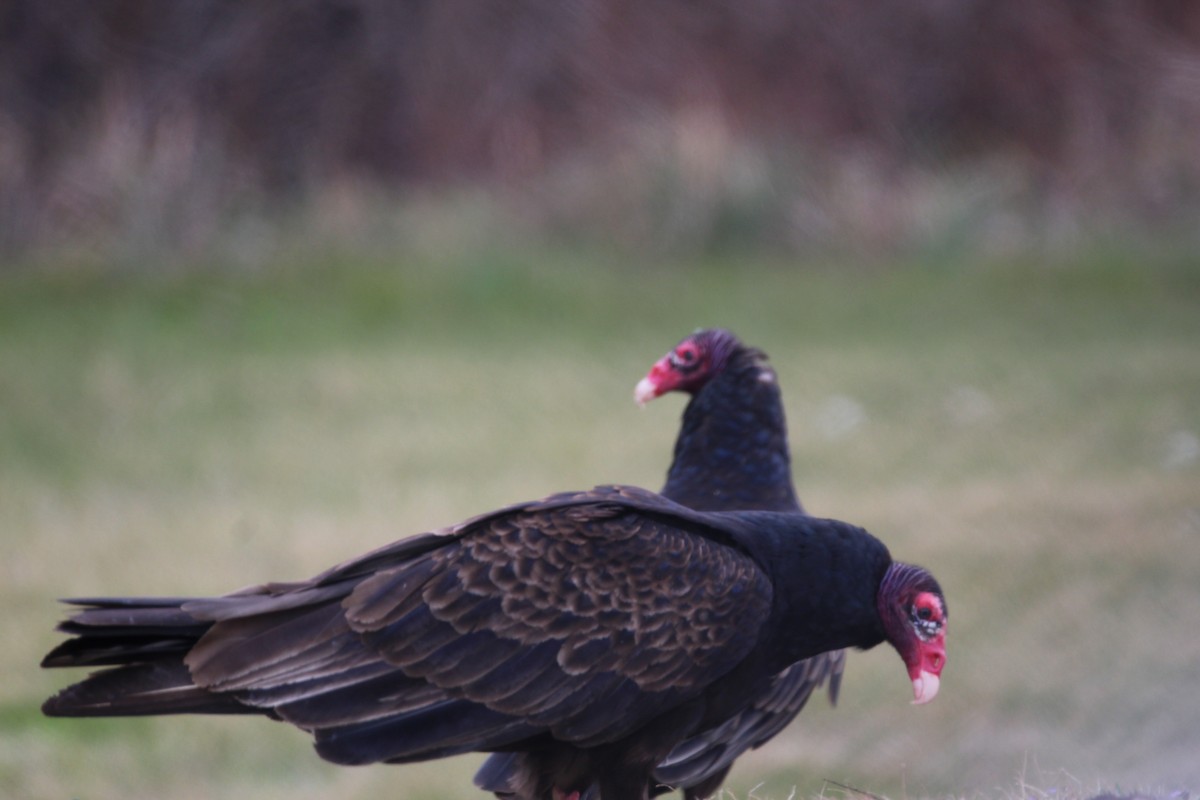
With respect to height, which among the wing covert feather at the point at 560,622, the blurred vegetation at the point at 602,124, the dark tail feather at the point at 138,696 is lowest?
the dark tail feather at the point at 138,696

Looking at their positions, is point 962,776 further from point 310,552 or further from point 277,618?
point 310,552

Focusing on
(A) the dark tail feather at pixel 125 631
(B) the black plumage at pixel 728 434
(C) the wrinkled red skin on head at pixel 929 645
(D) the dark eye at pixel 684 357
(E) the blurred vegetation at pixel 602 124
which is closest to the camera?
(A) the dark tail feather at pixel 125 631

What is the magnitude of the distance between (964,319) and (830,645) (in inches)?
287

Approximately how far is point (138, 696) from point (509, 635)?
64 centimetres

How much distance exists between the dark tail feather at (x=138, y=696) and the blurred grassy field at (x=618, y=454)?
62.5 inches

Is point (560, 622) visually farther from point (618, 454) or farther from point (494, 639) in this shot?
point (618, 454)

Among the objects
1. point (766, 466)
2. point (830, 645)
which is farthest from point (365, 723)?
point (766, 466)

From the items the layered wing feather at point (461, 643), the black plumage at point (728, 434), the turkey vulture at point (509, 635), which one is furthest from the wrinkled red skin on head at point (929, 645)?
the black plumage at point (728, 434)

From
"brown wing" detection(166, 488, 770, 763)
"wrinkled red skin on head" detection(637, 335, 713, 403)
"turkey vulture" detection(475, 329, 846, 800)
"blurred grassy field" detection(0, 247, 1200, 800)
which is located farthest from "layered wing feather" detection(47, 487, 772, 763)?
"wrinkled red skin on head" detection(637, 335, 713, 403)

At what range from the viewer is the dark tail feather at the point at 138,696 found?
9.65ft

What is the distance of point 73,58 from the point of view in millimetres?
12094

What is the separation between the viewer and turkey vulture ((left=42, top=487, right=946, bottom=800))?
9.64 ft

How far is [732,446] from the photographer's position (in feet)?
13.8

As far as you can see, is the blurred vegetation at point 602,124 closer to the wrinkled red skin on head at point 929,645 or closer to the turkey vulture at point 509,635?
the turkey vulture at point 509,635
